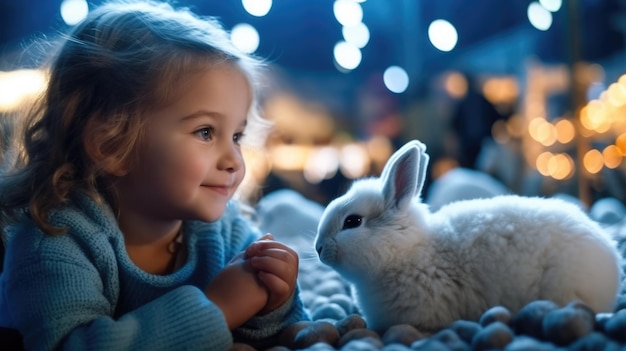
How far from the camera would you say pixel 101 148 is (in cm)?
86

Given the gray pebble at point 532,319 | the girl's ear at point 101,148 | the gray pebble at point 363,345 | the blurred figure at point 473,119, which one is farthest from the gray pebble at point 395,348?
the blurred figure at point 473,119

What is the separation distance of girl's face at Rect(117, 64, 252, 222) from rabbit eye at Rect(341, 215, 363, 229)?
0.59ft

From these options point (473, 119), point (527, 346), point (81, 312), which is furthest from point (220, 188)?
point (473, 119)

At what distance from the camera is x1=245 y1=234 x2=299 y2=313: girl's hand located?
2.63 ft

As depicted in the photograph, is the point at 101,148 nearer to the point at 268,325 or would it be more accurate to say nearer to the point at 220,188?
the point at 220,188

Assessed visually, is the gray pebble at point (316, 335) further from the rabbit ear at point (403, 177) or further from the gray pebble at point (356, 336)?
the rabbit ear at point (403, 177)

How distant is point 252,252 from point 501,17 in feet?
5.44

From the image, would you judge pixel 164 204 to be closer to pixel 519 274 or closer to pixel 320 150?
pixel 519 274

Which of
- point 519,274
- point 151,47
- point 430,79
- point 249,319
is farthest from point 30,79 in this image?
point 430,79

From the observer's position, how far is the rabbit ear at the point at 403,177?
0.79 m

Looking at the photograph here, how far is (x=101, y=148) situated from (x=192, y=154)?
143 mm

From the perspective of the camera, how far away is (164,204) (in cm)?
86

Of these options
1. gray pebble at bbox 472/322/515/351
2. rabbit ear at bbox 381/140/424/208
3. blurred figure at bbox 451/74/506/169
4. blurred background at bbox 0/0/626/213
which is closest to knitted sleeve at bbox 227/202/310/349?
rabbit ear at bbox 381/140/424/208

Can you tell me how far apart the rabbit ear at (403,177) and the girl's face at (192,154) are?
0.72ft
